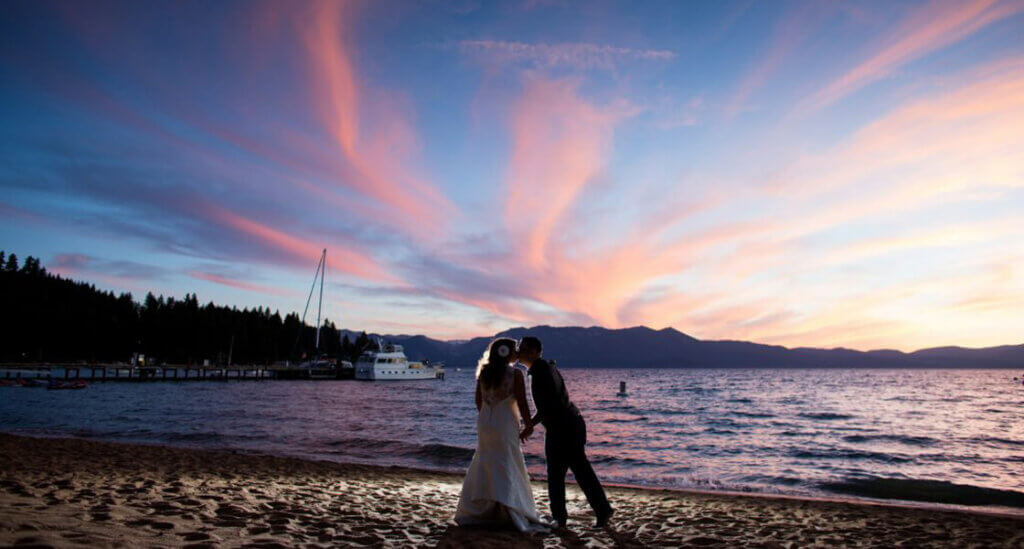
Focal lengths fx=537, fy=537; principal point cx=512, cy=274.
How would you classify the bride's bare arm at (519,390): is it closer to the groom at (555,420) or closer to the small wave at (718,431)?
the groom at (555,420)

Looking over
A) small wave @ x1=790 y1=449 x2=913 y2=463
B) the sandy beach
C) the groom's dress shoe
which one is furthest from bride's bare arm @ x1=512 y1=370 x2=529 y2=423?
small wave @ x1=790 y1=449 x2=913 y2=463

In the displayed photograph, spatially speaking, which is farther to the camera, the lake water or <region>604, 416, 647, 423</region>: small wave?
<region>604, 416, 647, 423</region>: small wave

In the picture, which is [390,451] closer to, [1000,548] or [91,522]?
[91,522]

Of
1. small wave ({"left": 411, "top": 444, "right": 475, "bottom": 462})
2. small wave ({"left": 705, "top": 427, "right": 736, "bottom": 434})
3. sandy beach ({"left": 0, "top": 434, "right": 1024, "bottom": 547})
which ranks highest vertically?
sandy beach ({"left": 0, "top": 434, "right": 1024, "bottom": 547})

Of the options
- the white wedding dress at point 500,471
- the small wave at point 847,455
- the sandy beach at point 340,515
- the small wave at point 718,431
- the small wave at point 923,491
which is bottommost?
the small wave at point 718,431

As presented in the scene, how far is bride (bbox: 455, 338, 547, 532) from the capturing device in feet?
22.0

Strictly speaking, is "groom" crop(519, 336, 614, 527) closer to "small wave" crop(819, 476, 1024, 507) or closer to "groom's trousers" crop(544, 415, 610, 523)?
"groom's trousers" crop(544, 415, 610, 523)

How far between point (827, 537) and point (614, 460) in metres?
10.8

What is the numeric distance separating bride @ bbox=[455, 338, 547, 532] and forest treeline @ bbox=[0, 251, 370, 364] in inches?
4002

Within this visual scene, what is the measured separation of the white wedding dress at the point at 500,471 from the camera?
22.0 feet

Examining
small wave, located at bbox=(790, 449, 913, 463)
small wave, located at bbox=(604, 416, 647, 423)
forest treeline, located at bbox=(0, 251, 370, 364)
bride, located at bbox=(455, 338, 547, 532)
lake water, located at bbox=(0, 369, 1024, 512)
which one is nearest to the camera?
bride, located at bbox=(455, 338, 547, 532)

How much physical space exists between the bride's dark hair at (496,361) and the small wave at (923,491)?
11979 mm

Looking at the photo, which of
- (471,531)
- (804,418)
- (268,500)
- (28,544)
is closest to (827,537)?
(471,531)

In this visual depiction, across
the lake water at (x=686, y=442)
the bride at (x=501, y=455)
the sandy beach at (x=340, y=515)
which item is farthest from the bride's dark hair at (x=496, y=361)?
the lake water at (x=686, y=442)
